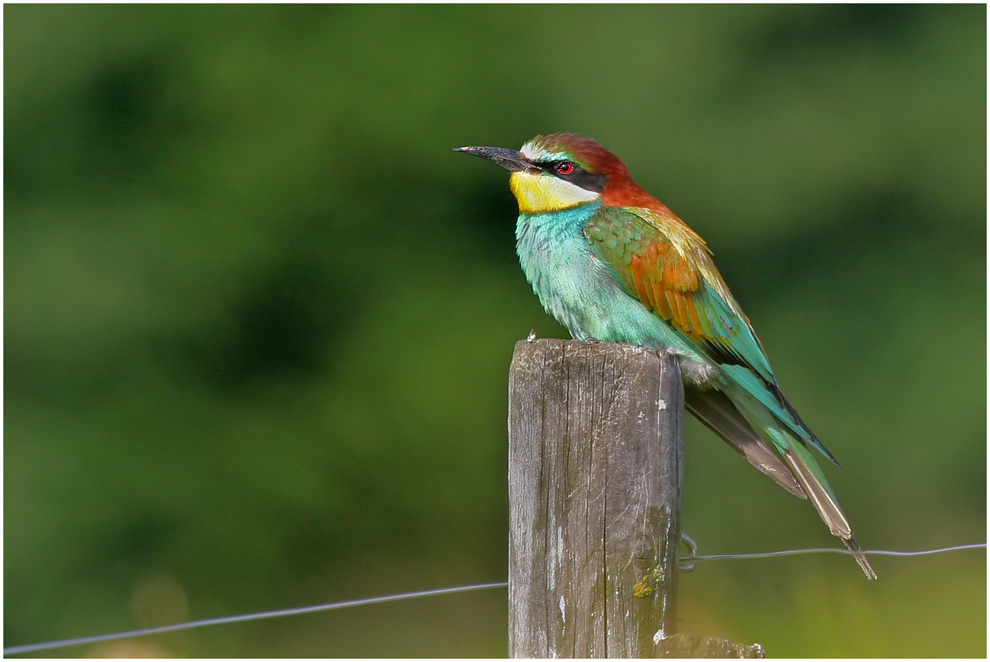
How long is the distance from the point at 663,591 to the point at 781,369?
4763mm

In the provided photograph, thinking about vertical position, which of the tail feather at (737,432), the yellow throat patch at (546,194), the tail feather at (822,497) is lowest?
the tail feather at (822,497)

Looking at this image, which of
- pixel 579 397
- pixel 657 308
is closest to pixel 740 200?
pixel 657 308

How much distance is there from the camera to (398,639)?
5.74 meters

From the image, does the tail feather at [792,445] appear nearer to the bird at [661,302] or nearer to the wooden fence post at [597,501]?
the bird at [661,302]

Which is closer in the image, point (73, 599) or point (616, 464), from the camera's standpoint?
point (616, 464)

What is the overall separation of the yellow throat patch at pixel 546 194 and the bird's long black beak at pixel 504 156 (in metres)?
0.06

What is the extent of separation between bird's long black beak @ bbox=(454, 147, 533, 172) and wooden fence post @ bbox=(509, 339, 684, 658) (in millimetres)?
1621

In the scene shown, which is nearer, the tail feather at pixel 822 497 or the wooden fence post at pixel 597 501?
the wooden fence post at pixel 597 501

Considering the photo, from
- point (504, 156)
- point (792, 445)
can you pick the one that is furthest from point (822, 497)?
point (504, 156)

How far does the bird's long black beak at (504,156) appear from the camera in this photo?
3576 mm

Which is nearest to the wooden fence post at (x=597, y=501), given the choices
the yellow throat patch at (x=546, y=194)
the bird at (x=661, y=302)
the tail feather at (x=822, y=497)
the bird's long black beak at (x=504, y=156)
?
the tail feather at (x=822, y=497)

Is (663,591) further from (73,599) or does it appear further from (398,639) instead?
(73,599)

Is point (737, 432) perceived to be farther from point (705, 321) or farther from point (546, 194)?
point (546, 194)

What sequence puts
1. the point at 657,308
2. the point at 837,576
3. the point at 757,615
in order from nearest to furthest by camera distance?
the point at 657,308 → the point at 837,576 → the point at 757,615
